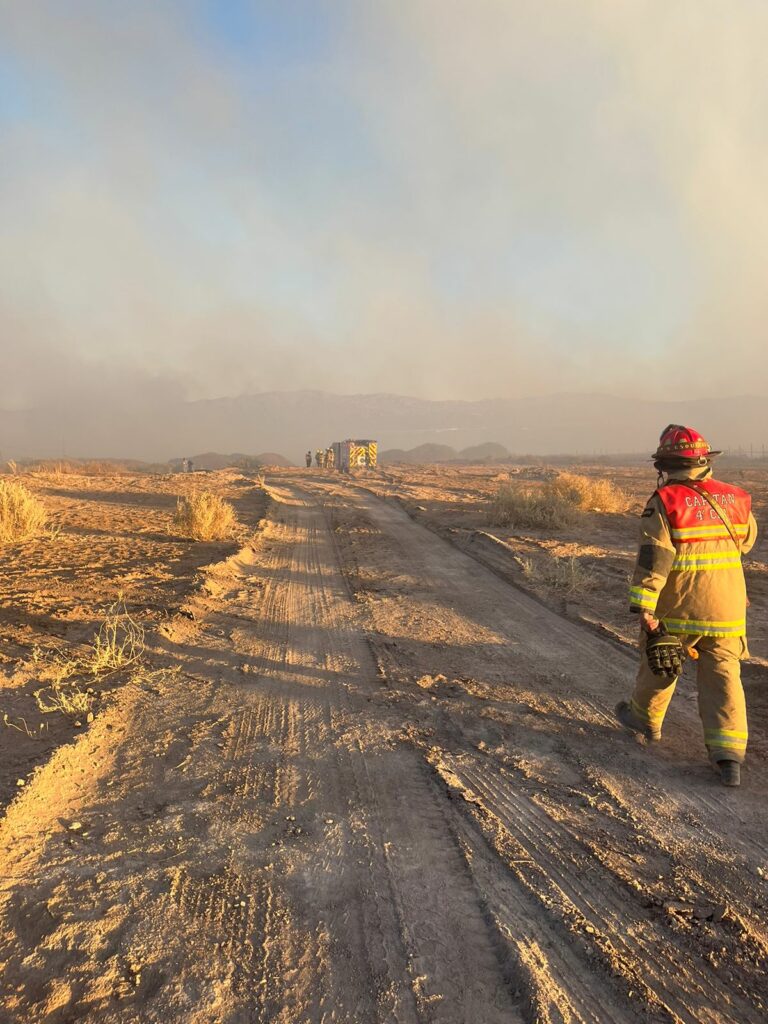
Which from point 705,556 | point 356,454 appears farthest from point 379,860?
point 356,454

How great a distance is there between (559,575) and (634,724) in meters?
4.17

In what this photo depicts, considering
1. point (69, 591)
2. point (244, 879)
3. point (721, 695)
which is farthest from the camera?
point (69, 591)

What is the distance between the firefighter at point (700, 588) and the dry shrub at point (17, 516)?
33.7 feet

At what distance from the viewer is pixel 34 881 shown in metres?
2.34

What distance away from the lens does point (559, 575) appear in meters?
7.79

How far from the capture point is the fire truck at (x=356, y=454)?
41.4 metres

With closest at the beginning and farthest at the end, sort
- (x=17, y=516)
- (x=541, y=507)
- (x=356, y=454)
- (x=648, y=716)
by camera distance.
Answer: (x=648, y=716) < (x=17, y=516) < (x=541, y=507) < (x=356, y=454)

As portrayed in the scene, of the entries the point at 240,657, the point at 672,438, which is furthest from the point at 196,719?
the point at 672,438

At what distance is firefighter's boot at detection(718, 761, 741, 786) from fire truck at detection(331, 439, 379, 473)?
37578 mm

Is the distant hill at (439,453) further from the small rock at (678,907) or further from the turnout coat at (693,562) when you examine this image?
the small rock at (678,907)

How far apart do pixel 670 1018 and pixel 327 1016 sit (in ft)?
3.73

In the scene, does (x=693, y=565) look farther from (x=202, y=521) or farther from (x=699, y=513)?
(x=202, y=521)

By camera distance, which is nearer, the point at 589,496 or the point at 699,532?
the point at 699,532

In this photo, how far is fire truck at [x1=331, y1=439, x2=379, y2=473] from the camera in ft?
136
